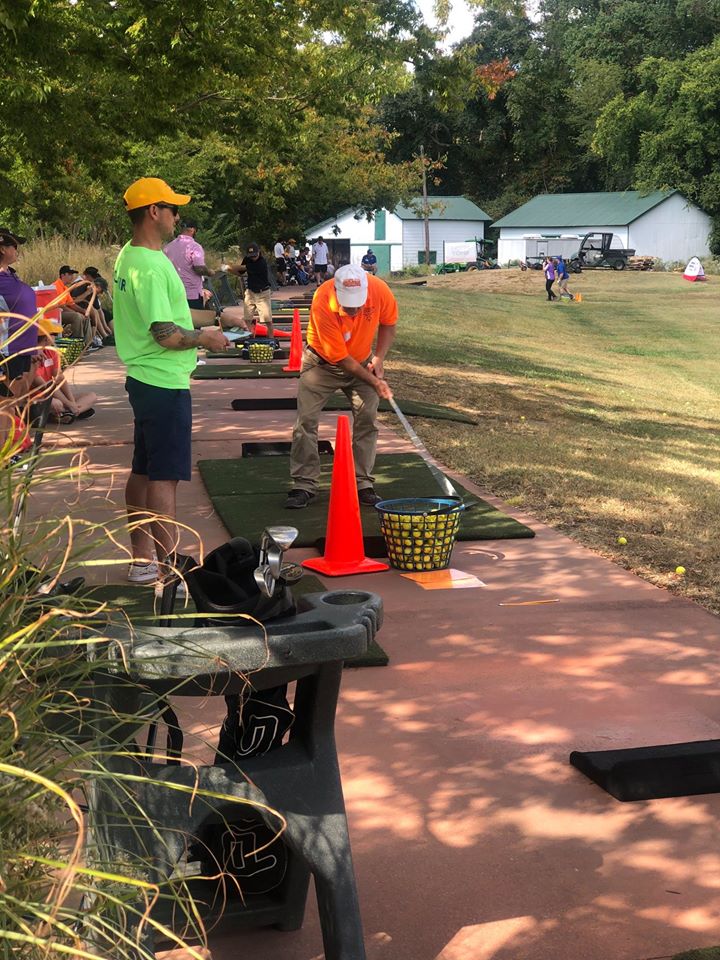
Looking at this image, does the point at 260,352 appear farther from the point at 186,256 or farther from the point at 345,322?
the point at 345,322

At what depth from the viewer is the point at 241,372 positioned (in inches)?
714

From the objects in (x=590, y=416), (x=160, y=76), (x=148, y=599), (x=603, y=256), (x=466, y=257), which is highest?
(x=160, y=76)

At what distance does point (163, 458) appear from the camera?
6.27 m

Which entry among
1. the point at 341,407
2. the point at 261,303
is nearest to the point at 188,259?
the point at 261,303

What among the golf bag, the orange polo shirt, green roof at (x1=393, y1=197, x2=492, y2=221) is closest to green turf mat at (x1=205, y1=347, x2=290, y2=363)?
the orange polo shirt

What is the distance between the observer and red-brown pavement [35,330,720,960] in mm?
3430

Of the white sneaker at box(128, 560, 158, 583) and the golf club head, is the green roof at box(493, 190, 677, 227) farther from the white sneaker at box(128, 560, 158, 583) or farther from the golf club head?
the golf club head

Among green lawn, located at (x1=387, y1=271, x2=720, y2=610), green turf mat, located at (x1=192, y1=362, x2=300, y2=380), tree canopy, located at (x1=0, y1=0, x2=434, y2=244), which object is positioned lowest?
green lawn, located at (x1=387, y1=271, x2=720, y2=610)

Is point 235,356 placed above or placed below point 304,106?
below

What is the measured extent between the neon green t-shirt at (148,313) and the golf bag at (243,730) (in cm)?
300

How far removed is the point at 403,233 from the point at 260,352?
69.4m

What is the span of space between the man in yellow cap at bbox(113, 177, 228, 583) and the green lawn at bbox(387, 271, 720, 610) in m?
2.96

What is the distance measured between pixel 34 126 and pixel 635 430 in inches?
314

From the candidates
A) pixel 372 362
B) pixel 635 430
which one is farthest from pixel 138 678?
pixel 635 430
